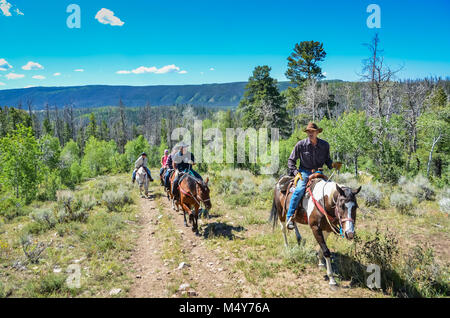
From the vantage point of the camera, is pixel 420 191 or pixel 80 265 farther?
pixel 420 191

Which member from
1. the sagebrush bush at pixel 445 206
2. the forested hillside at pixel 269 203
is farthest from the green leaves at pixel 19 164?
the sagebrush bush at pixel 445 206

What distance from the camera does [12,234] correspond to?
8.62m

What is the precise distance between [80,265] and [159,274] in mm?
2279

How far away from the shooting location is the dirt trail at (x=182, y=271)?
5.04m

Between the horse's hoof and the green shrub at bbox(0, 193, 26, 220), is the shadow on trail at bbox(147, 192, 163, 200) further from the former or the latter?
the horse's hoof

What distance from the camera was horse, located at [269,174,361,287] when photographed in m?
4.23

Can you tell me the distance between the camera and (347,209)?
13.9 feet

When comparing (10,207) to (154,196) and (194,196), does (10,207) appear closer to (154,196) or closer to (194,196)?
(154,196)

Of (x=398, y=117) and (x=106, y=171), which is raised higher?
(x=398, y=117)

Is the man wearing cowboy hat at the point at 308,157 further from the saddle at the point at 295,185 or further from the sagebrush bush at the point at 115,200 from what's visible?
the sagebrush bush at the point at 115,200
